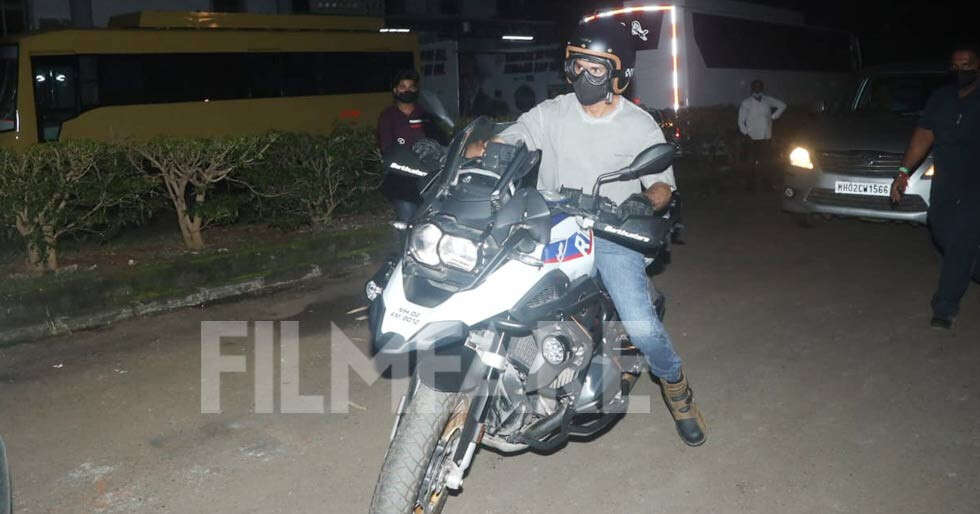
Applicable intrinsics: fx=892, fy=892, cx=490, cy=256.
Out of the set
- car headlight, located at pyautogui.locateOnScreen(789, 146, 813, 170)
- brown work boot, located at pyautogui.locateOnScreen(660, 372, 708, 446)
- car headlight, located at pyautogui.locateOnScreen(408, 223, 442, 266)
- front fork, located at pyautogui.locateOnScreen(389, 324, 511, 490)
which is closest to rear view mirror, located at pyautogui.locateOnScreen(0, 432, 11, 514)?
front fork, located at pyautogui.locateOnScreen(389, 324, 511, 490)

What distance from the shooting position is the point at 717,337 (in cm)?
636

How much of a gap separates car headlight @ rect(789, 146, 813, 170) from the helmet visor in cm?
680

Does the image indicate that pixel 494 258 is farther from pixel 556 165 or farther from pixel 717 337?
pixel 717 337

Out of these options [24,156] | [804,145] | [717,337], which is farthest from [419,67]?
[717,337]

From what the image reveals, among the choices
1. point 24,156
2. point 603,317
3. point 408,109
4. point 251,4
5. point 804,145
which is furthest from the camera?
point 251,4

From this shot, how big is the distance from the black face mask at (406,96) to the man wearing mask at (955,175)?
410 centimetres

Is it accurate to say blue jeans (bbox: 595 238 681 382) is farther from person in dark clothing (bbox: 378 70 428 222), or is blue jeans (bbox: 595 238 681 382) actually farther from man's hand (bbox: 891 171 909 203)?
person in dark clothing (bbox: 378 70 428 222)

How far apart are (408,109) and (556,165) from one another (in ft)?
13.3

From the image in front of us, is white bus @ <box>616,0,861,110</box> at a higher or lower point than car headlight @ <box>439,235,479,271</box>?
higher

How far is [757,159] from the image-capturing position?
1495 cm

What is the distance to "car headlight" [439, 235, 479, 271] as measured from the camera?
3041mm

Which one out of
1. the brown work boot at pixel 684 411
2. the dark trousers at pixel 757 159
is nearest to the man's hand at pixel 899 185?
the brown work boot at pixel 684 411

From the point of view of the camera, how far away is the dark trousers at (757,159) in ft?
47.8

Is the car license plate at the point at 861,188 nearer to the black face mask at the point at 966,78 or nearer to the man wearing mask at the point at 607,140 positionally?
the black face mask at the point at 966,78
